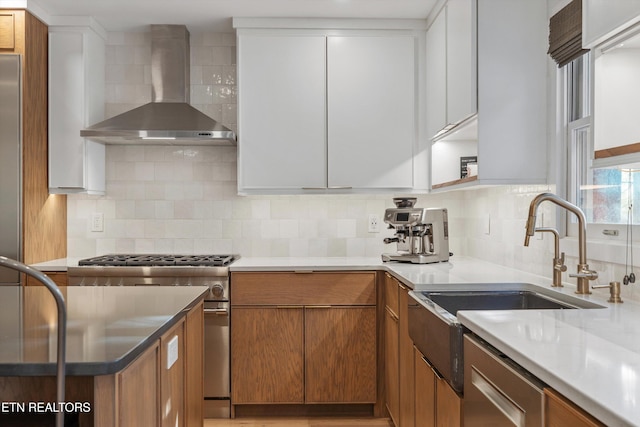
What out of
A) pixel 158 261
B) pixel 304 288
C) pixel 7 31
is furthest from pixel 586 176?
pixel 7 31

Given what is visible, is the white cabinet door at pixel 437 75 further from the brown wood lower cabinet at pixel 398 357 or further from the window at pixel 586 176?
the brown wood lower cabinet at pixel 398 357

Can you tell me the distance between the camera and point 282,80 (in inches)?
137

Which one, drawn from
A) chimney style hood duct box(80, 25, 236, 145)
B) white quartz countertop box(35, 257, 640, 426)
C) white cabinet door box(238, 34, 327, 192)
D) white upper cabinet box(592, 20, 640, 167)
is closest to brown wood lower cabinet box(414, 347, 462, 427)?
white quartz countertop box(35, 257, 640, 426)

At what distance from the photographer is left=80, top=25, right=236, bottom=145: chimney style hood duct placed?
11.0 ft

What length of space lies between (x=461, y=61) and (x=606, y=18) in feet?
4.03

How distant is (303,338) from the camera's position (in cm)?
320

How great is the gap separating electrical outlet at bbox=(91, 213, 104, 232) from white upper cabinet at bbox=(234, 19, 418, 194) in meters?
1.11

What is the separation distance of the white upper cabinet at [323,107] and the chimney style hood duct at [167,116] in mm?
263

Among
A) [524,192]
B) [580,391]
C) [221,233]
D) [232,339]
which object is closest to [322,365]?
[232,339]

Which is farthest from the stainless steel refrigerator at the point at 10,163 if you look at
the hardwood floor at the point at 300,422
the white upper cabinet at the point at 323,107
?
the hardwood floor at the point at 300,422

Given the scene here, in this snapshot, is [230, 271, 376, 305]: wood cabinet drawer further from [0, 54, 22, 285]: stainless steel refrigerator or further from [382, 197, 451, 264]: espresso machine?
[0, 54, 22, 285]: stainless steel refrigerator

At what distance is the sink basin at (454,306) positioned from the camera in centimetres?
167

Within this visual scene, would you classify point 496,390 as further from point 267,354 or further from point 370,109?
point 370,109

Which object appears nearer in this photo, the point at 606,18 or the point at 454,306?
the point at 606,18
